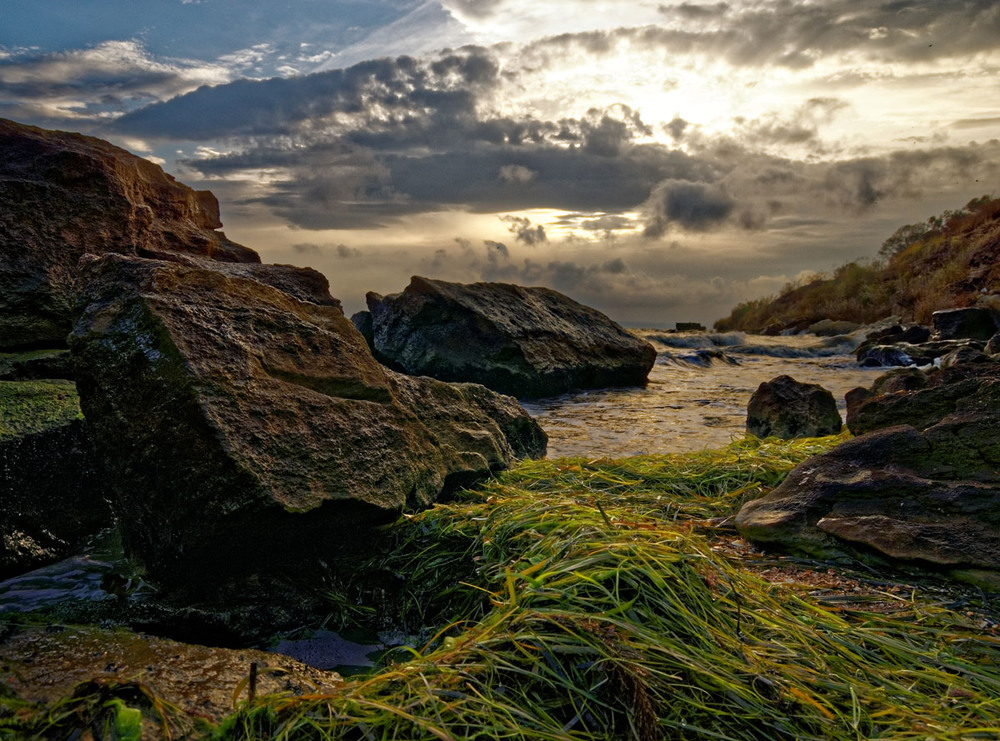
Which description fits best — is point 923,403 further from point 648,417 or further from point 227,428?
point 648,417

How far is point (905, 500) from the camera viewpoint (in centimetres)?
289

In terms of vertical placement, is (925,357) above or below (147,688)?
below

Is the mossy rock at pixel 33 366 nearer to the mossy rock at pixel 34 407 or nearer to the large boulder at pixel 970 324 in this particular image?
the mossy rock at pixel 34 407

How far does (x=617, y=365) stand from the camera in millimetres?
11047

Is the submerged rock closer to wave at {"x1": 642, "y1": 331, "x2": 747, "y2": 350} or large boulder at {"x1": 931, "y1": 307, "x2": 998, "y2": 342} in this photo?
wave at {"x1": 642, "y1": 331, "x2": 747, "y2": 350}

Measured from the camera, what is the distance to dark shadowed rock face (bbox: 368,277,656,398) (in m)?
9.70

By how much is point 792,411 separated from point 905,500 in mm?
3131

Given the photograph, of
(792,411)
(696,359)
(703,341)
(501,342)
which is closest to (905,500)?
(792,411)

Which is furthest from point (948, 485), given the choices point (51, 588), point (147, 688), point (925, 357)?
point (925, 357)

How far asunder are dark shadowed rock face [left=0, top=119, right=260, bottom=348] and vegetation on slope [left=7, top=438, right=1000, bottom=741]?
12.8 feet

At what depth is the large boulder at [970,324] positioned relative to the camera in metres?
14.5

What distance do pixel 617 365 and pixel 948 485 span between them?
8.18 metres

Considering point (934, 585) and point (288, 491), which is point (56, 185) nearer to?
point (288, 491)

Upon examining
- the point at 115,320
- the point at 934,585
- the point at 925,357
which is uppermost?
the point at 115,320
